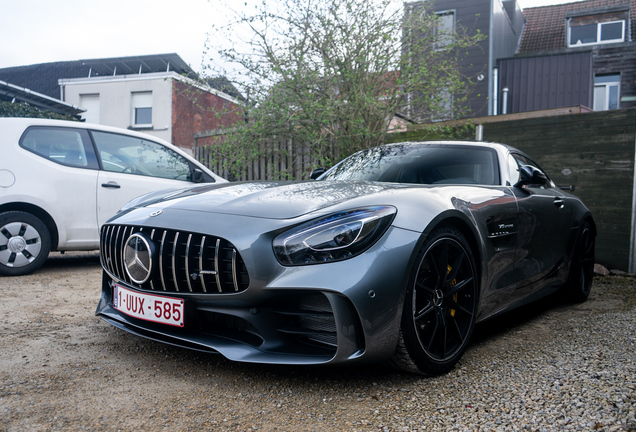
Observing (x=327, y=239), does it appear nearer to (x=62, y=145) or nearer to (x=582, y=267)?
(x=582, y=267)

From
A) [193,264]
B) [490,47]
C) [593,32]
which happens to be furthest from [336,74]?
[593,32]

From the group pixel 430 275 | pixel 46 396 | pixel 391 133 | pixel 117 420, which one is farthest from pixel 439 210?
pixel 391 133

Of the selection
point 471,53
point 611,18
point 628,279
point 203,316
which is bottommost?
point 628,279

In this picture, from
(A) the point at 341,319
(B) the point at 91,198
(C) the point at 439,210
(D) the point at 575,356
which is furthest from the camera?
(B) the point at 91,198

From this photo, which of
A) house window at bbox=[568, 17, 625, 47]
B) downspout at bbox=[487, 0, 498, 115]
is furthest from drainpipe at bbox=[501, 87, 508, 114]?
house window at bbox=[568, 17, 625, 47]

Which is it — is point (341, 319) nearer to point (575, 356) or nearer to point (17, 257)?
point (575, 356)

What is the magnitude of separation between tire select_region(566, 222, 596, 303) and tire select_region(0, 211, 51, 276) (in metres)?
4.73

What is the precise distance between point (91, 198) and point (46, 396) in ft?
11.1

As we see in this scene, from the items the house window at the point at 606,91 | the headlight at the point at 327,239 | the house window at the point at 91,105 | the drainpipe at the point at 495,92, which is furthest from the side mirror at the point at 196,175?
the house window at the point at 91,105

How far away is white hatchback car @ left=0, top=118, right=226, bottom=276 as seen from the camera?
477cm

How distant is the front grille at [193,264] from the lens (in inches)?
87.5

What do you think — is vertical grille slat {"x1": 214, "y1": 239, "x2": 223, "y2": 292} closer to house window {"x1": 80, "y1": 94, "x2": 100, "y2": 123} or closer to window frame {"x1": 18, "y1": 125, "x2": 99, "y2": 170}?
window frame {"x1": 18, "y1": 125, "x2": 99, "y2": 170}

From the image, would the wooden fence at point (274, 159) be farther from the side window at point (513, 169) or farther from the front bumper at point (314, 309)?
the front bumper at point (314, 309)

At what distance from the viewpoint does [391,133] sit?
779 cm
